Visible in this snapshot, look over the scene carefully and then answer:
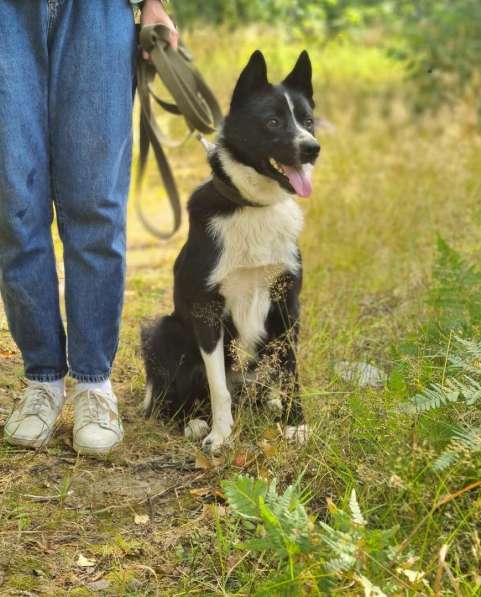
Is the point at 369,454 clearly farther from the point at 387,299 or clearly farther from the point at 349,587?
the point at 387,299

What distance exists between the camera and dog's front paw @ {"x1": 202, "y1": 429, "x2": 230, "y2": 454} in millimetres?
2924

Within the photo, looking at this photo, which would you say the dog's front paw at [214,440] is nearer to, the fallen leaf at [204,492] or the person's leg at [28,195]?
the fallen leaf at [204,492]

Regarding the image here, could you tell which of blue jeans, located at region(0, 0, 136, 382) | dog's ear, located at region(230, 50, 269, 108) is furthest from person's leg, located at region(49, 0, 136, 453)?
dog's ear, located at region(230, 50, 269, 108)

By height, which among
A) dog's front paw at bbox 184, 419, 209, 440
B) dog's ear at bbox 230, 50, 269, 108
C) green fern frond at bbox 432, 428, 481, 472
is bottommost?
dog's front paw at bbox 184, 419, 209, 440

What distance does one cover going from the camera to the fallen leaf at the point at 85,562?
2.30 m

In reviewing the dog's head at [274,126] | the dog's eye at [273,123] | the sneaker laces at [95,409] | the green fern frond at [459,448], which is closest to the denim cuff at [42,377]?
the sneaker laces at [95,409]

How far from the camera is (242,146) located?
9.80 ft

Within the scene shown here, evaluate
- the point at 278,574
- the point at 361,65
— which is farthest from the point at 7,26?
the point at 361,65

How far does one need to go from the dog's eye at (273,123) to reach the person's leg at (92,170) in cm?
46

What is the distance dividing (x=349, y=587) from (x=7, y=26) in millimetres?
1764

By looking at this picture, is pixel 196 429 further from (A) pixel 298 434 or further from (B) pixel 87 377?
(A) pixel 298 434

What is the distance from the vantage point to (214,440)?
298 centimetres

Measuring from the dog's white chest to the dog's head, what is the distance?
152mm

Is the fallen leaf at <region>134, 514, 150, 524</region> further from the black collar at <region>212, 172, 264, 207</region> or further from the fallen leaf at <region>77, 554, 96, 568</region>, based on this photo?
the black collar at <region>212, 172, 264, 207</region>
